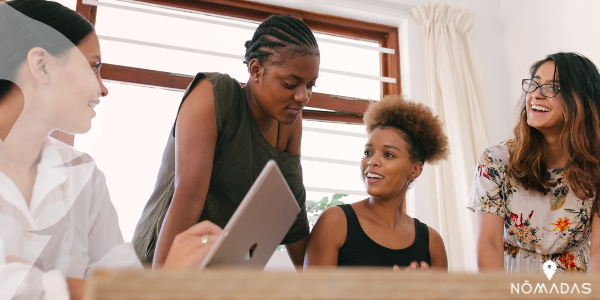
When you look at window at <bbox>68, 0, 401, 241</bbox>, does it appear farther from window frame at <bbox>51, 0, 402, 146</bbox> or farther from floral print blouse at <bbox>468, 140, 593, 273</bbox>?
floral print blouse at <bbox>468, 140, 593, 273</bbox>

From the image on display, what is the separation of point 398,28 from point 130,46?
1.69 metres

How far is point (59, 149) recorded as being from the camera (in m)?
0.97

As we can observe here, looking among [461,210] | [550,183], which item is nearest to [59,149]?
[550,183]

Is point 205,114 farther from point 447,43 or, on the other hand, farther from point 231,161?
point 447,43

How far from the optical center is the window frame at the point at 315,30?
94.3 inches

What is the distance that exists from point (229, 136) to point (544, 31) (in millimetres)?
2347

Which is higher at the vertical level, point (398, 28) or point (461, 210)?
point (398, 28)

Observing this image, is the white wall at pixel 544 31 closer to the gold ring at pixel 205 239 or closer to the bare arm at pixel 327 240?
the bare arm at pixel 327 240

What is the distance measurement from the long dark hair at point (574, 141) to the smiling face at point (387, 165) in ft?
1.12

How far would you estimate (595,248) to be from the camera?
1353 millimetres

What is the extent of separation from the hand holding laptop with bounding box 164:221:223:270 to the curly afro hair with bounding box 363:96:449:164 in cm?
109

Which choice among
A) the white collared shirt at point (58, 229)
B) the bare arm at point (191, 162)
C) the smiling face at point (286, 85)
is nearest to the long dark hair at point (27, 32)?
the white collared shirt at point (58, 229)

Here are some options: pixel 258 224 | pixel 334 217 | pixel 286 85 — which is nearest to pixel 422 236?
pixel 334 217

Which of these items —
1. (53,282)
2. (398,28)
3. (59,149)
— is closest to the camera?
(53,282)
